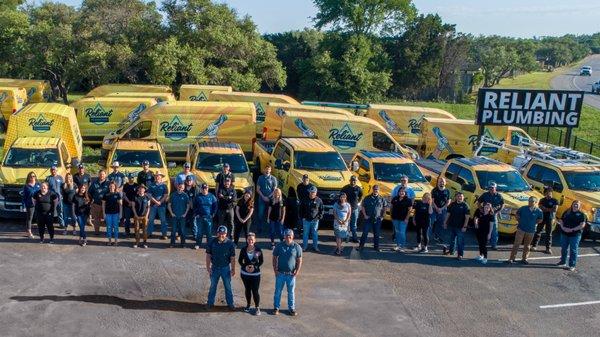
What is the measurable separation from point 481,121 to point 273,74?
23.3 metres

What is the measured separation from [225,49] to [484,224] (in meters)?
29.1

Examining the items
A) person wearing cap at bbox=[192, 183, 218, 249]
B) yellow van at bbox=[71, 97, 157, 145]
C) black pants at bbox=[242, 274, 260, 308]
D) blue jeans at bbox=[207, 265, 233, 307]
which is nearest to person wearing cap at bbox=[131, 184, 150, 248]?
person wearing cap at bbox=[192, 183, 218, 249]

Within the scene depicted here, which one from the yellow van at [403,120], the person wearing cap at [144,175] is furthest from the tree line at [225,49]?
the person wearing cap at [144,175]

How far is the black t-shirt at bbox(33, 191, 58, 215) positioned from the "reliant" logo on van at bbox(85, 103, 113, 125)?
1242 cm

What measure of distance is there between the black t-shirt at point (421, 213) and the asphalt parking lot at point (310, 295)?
0.80m

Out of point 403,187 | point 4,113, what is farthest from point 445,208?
point 4,113

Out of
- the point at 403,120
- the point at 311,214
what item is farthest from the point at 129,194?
the point at 403,120

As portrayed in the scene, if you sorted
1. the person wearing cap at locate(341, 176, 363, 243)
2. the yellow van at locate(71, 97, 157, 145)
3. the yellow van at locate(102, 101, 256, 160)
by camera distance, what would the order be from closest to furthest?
the person wearing cap at locate(341, 176, 363, 243) → the yellow van at locate(102, 101, 256, 160) → the yellow van at locate(71, 97, 157, 145)

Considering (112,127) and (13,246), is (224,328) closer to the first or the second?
(13,246)

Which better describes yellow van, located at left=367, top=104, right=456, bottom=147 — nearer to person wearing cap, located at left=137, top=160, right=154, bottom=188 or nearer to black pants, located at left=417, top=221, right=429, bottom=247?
black pants, located at left=417, top=221, right=429, bottom=247

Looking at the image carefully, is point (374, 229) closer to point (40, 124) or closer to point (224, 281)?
point (224, 281)

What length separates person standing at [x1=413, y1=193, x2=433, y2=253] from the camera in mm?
13743

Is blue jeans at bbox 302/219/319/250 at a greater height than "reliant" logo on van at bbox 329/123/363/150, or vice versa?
"reliant" logo on van at bbox 329/123/363/150

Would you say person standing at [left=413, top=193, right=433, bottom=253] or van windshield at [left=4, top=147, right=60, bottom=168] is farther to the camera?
van windshield at [left=4, top=147, right=60, bottom=168]
